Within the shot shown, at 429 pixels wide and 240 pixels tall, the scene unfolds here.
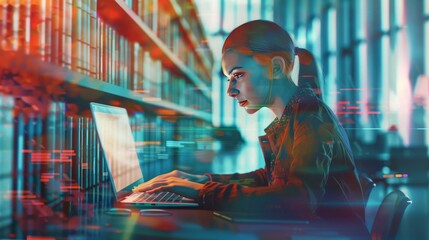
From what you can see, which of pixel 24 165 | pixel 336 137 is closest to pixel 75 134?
pixel 24 165

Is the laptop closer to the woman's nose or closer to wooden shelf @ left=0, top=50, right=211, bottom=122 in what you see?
wooden shelf @ left=0, top=50, right=211, bottom=122

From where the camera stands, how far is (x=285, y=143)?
926 millimetres

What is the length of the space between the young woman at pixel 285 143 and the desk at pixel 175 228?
36 millimetres

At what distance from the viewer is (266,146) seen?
111 cm

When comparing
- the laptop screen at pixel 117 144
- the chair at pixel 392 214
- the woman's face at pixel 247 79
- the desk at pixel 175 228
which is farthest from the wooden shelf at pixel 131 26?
the chair at pixel 392 214

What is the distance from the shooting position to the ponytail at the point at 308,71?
3.30ft

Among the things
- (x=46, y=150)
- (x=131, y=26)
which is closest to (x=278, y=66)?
(x=46, y=150)

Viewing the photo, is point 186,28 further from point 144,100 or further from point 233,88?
point 233,88

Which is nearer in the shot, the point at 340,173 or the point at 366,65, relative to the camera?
the point at 340,173

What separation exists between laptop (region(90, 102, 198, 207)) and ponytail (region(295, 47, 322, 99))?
1.24 ft

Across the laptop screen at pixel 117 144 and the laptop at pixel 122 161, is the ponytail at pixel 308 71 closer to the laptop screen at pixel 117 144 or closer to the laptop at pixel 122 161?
the laptop at pixel 122 161

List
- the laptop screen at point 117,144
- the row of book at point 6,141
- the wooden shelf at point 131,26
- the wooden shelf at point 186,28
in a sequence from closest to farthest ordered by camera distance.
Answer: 1. the laptop screen at point 117,144
2. the row of book at point 6,141
3. the wooden shelf at point 131,26
4. the wooden shelf at point 186,28

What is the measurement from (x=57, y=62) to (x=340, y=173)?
76 centimetres

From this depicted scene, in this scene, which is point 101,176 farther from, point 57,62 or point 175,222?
point 175,222
